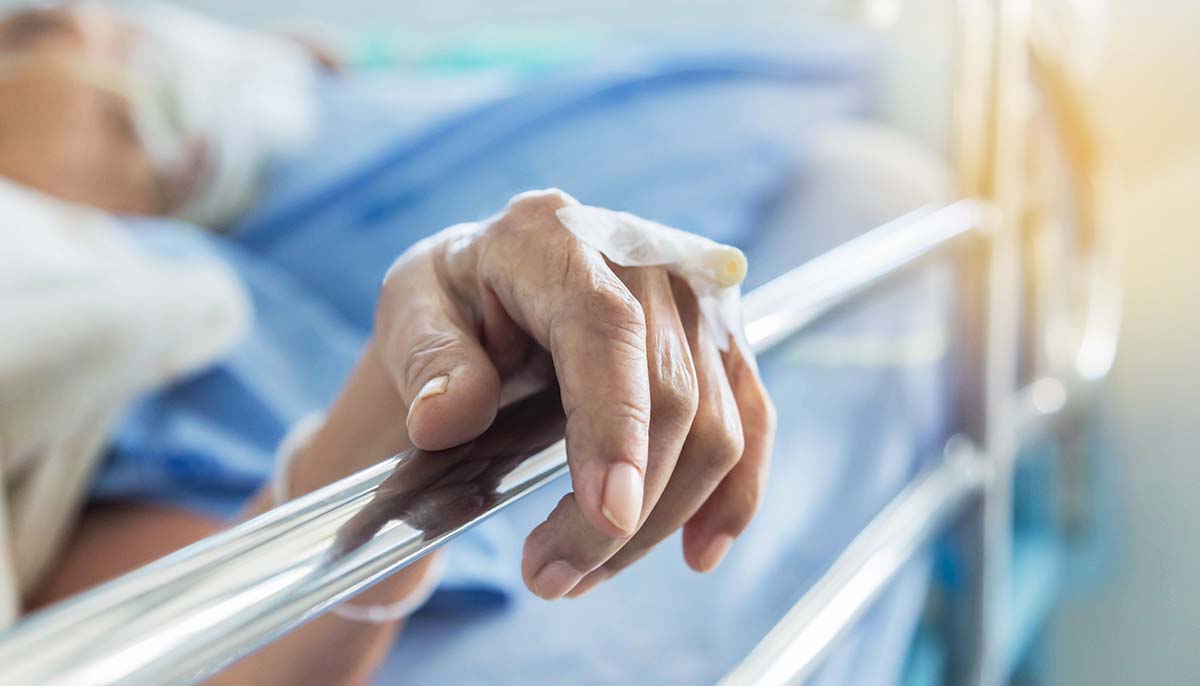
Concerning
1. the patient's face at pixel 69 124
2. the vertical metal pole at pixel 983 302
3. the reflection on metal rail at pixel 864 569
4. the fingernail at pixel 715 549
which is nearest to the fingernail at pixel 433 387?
the fingernail at pixel 715 549

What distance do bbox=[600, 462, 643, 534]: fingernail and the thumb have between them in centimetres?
5

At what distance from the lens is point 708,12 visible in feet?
5.10

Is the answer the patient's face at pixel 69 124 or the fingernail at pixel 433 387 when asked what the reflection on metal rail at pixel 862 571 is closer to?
the fingernail at pixel 433 387

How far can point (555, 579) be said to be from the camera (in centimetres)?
29

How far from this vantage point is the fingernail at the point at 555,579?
290 millimetres

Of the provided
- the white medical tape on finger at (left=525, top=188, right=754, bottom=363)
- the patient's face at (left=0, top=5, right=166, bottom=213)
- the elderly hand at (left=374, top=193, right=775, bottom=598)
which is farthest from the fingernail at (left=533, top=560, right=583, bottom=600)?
the patient's face at (left=0, top=5, right=166, bottom=213)

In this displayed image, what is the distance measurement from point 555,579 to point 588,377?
0.20ft

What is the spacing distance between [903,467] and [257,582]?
2.15 feet

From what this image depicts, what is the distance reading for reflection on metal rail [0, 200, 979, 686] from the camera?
19 cm

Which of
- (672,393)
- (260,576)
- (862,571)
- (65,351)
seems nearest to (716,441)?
(672,393)

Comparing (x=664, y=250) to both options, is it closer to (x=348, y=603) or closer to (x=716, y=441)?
(x=716, y=441)

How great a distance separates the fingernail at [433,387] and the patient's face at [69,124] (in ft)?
3.19

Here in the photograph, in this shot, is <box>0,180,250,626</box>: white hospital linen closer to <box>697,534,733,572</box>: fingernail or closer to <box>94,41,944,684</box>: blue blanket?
<box>94,41,944,684</box>: blue blanket

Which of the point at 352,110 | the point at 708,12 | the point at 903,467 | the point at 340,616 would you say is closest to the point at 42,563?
the point at 340,616
